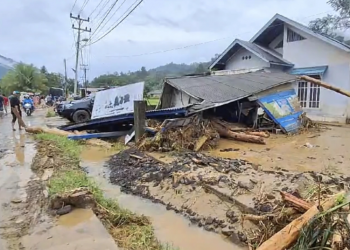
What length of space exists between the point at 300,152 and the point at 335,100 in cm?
760

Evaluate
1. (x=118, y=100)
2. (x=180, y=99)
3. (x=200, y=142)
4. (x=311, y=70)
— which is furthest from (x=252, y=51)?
(x=200, y=142)

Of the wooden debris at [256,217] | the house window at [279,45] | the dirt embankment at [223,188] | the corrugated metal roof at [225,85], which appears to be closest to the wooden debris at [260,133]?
the corrugated metal roof at [225,85]

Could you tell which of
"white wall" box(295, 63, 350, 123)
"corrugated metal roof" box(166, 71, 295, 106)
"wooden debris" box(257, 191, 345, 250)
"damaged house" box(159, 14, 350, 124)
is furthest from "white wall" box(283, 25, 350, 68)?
"wooden debris" box(257, 191, 345, 250)

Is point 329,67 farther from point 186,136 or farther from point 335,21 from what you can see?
point 186,136

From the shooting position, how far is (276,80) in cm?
1255

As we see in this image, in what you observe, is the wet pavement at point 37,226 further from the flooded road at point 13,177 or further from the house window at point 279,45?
the house window at point 279,45

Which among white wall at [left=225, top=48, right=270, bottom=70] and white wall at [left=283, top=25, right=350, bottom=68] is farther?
white wall at [left=225, top=48, right=270, bottom=70]

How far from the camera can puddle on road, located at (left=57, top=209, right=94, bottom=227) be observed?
12.9 ft

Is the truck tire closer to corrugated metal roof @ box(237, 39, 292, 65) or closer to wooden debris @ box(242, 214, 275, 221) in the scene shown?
corrugated metal roof @ box(237, 39, 292, 65)

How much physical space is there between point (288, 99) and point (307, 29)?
16.5 ft

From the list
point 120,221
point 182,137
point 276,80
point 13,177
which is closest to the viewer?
point 120,221

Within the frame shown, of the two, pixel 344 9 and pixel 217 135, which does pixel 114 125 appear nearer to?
pixel 217 135

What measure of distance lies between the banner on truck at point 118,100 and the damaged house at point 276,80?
1544 millimetres

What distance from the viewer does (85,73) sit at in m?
43.3
